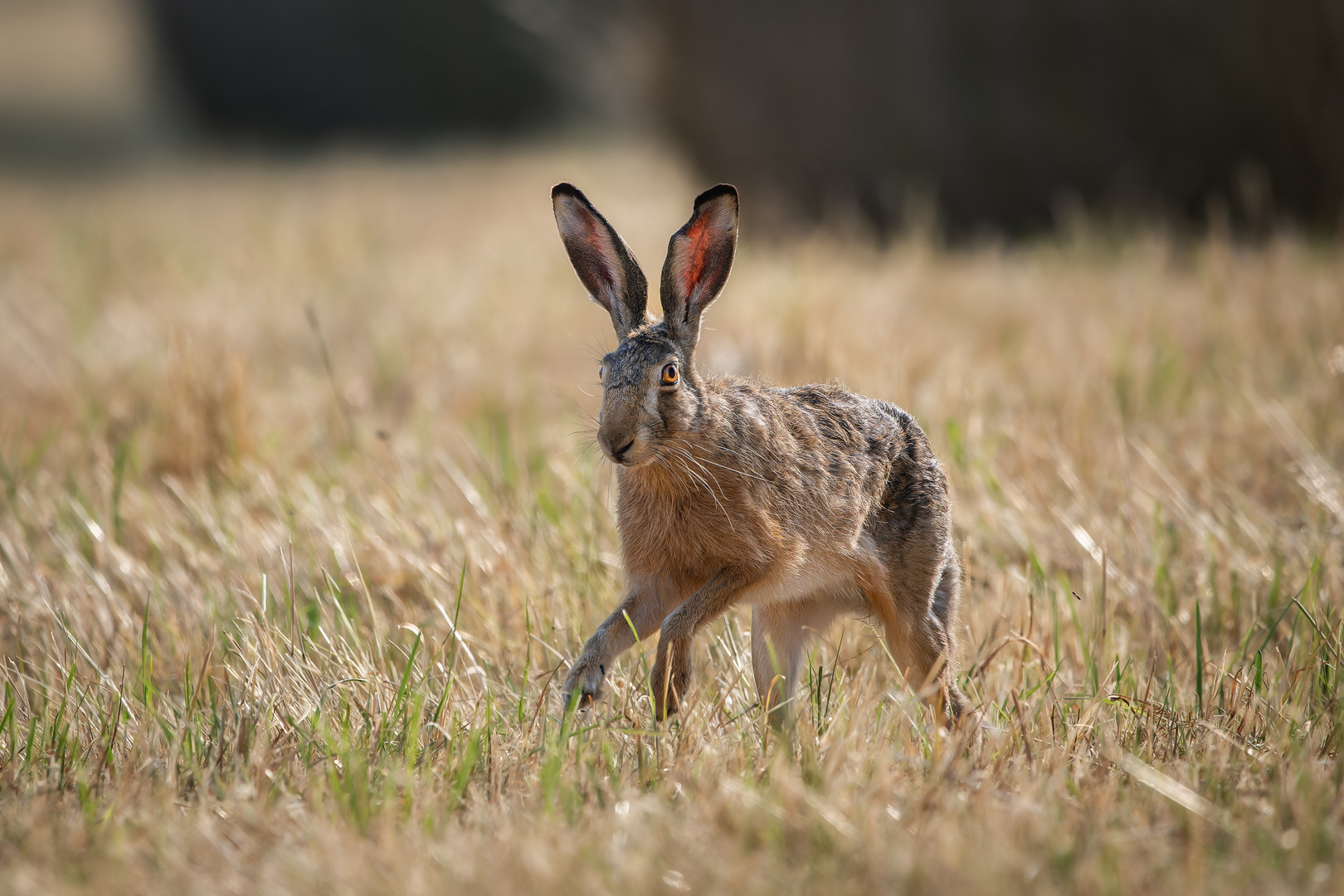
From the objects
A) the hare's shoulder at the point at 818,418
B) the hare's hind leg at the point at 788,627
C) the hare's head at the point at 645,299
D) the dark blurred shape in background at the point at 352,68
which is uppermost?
the dark blurred shape in background at the point at 352,68

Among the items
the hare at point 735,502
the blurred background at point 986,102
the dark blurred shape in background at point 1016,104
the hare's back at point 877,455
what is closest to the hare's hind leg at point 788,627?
the hare at point 735,502

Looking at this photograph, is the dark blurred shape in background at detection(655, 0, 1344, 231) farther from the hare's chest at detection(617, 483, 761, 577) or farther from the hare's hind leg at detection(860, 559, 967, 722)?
the hare's chest at detection(617, 483, 761, 577)

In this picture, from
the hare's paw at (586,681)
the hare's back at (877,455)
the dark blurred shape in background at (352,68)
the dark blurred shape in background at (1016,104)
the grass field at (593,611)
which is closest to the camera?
the grass field at (593,611)

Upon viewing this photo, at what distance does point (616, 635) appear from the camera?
2.51 metres

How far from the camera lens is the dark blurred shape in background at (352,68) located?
25.0 metres

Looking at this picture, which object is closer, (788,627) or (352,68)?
(788,627)

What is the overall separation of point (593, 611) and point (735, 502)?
70cm

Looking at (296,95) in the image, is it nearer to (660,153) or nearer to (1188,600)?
(660,153)

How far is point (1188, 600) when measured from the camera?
10.5 feet

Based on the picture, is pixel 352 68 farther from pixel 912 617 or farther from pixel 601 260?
pixel 912 617

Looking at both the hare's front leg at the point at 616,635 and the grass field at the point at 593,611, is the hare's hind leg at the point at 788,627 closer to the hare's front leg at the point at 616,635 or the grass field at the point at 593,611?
the grass field at the point at 593,611

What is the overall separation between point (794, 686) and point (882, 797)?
752mm

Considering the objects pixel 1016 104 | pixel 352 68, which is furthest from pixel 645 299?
pixel 352 68

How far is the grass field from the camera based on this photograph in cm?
197
